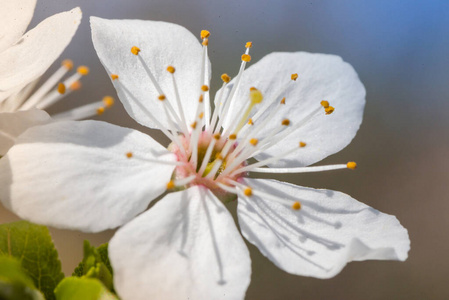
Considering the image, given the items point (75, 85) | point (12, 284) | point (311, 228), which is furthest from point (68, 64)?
point (311, 228)

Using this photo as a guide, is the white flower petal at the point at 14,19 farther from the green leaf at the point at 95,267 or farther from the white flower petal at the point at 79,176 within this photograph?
the green leaf at the point at 95,267

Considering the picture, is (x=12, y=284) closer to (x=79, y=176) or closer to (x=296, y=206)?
(x=79, y=176)

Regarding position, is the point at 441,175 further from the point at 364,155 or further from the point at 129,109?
the point at 129,109

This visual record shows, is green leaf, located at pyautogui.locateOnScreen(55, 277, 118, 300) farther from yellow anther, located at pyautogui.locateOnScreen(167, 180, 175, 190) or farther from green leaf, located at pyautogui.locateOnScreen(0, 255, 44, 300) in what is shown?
yellow anther, located at pyautogui.locateOnScreen(167, 180, 175, 190)

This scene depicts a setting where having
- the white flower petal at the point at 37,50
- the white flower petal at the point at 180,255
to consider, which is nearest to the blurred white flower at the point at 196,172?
the white flower petal at the point at 180,255

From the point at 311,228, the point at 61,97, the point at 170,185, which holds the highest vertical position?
the point at 61,97
